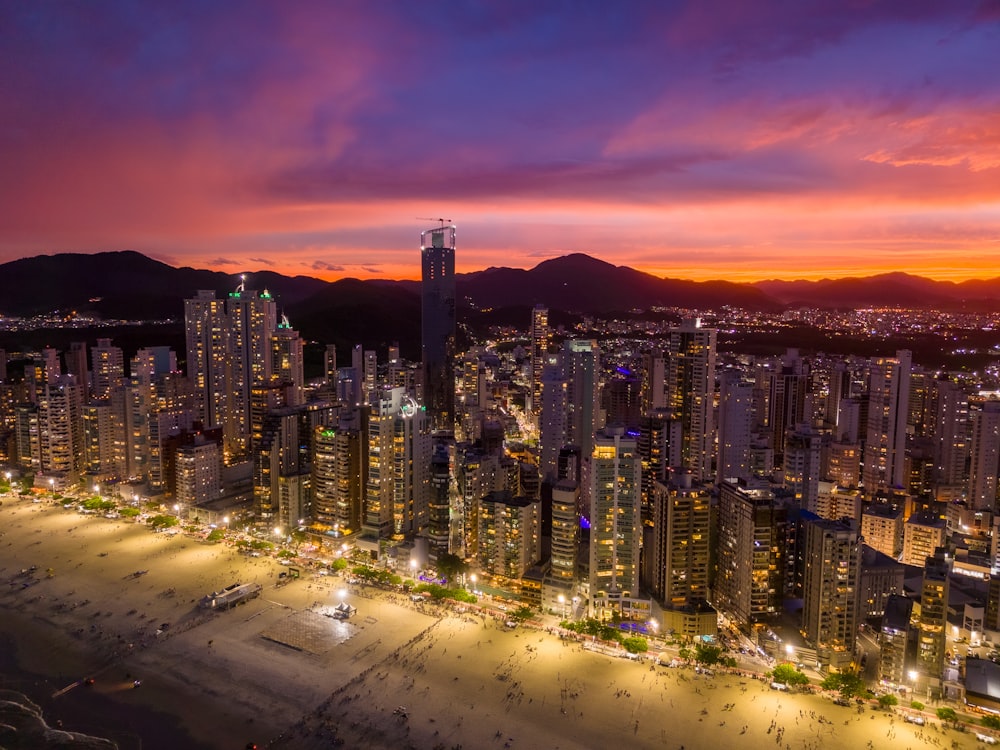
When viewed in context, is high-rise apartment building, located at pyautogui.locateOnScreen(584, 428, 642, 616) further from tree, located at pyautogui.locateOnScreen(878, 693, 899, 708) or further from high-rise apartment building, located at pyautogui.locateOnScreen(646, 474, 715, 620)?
tree, located at pyautogui.locateOnScreen(878, 693, 899, 708)

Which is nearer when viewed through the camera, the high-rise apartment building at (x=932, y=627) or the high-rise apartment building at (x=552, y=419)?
the high-rise apartment building at (x=932, y=627)

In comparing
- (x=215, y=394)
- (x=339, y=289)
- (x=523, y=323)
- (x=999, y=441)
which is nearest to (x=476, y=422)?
(x=215, y=394)

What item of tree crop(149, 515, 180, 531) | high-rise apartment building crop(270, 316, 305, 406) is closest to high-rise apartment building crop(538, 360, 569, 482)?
tree crop(149, 515, 180, 531)

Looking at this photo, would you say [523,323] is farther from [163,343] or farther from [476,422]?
[476,422]

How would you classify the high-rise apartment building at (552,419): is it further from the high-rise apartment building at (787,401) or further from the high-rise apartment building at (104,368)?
the high-rise apartment building at (104,368)

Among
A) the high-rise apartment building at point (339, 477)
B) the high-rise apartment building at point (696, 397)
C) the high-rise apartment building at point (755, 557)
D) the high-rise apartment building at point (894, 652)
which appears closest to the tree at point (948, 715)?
the high-rise apartment building at point (894, 652)
